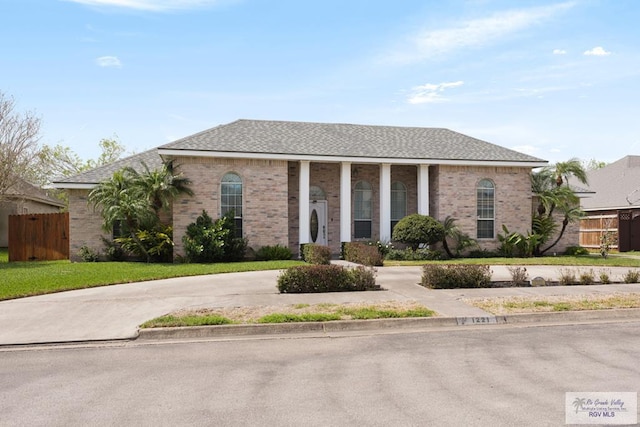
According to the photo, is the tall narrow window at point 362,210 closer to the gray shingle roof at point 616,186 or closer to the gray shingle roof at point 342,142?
the gray shingle roof at point 342,142

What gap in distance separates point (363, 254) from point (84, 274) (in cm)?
938

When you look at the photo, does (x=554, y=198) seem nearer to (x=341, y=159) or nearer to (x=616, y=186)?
(x=341, y=159)

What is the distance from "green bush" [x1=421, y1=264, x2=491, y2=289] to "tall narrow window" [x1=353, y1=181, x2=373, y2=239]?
10.9 meters

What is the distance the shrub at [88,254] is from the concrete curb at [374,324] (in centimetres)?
1460

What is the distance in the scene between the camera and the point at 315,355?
7.36m

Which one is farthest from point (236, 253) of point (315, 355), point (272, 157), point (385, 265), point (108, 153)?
point (108, 153)

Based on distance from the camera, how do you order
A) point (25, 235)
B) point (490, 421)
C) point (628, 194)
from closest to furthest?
point (490, 421) → point (25, 235) → point (628, 194)

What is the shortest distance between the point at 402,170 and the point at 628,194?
1547 cm

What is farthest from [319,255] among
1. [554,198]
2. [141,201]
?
[554,198]

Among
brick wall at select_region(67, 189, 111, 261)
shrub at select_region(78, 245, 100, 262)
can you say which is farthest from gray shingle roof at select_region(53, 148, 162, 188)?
shrub at select_region(78, 245, 100, 262)

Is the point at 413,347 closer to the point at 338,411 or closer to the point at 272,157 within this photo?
the point at 338,411

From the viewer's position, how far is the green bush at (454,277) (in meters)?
13.3

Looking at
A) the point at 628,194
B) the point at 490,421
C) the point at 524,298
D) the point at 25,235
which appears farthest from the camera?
the point at 628,194

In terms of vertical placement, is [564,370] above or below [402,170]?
below
